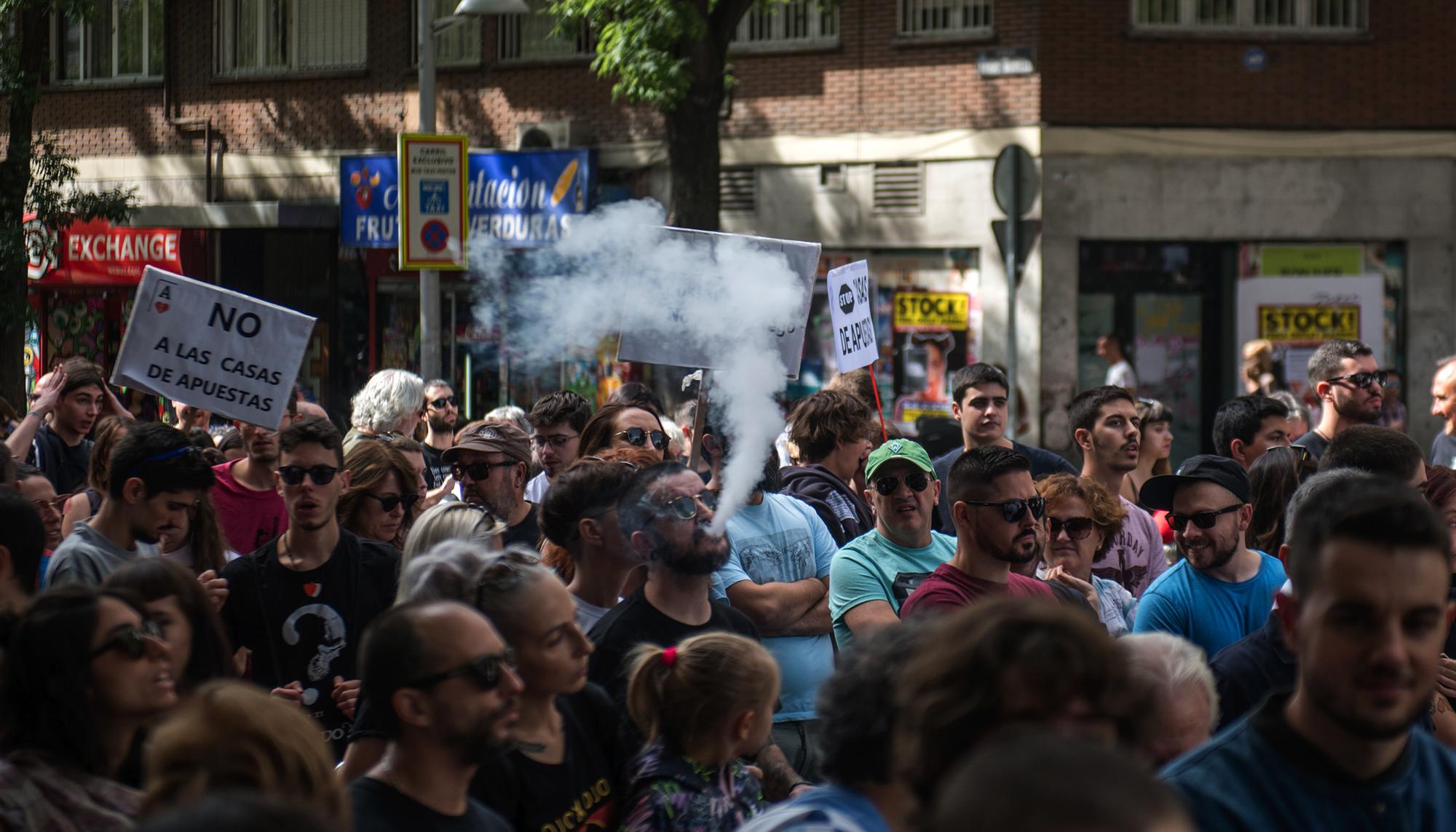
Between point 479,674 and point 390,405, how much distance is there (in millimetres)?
4921

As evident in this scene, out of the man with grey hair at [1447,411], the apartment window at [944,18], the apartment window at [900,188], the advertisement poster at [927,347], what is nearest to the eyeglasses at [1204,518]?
the man with grey hair at [1447,411]

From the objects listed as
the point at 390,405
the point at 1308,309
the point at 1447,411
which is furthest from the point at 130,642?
the point at 1308,309

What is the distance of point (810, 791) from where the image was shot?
2.85m

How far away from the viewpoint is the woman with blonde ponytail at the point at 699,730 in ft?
12.3

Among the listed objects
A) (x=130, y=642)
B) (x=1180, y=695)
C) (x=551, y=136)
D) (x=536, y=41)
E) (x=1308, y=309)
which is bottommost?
(x=1180, y=695)

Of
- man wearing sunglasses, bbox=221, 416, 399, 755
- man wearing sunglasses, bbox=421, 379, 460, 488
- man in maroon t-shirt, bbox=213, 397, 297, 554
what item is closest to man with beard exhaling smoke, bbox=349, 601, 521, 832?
man wearing sunglasses, bbox=221, 416, 399, 755

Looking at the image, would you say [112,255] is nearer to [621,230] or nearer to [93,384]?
[93,384]

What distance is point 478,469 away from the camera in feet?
A: 20.8

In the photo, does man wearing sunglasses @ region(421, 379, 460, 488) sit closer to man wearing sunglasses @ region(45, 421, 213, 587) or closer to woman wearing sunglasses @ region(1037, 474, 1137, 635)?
man wearing sunglasses @ region(45, 421, 213, 587)

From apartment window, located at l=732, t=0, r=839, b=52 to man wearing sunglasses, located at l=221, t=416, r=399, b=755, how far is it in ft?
46.0

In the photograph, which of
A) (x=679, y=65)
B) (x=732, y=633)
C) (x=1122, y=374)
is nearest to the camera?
(x=732, y=633)

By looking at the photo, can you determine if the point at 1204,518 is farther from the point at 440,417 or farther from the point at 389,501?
the point at 440,417

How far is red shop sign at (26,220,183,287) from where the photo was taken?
22969 mm

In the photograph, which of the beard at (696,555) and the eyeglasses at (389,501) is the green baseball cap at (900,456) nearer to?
the beard at (696,555)
